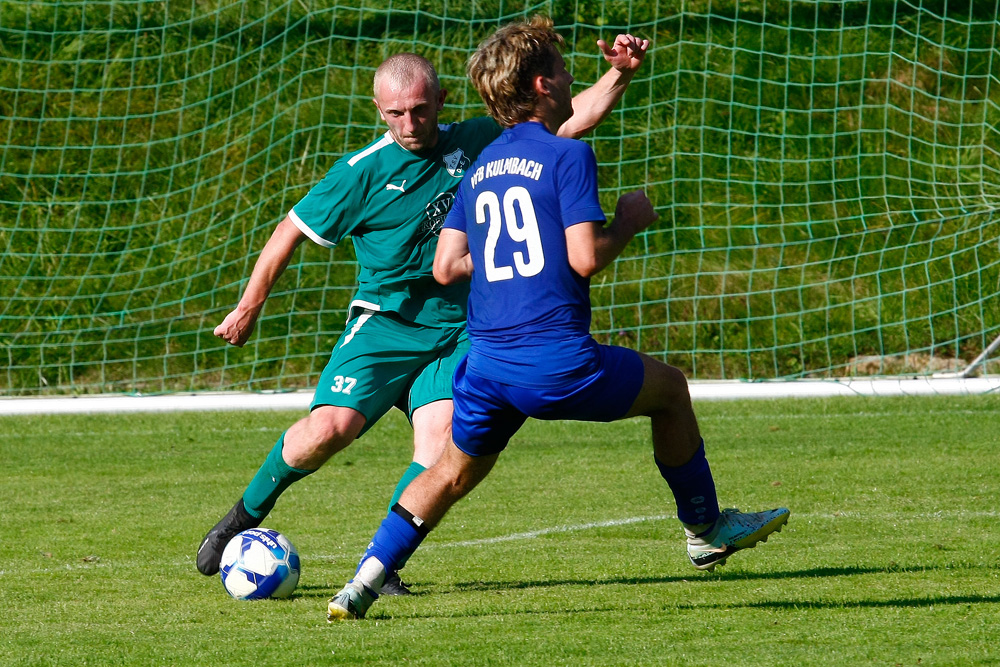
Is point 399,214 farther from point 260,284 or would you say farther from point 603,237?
point 603,237

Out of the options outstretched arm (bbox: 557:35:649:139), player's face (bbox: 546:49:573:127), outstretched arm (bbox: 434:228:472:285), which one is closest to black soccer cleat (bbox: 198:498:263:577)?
outstretched arm (bbox: 434:228:472:285)

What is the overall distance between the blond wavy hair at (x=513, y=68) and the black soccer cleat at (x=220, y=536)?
1.97 m

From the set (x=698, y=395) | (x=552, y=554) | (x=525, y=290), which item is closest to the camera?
(x=525, y=290)

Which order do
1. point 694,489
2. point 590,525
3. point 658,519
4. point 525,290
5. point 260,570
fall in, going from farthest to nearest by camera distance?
point 658,519
point 590,525
point 260,570
point 694,489
point 525,290

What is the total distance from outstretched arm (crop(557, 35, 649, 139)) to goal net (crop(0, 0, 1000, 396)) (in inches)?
266

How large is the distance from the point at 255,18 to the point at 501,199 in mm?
10416

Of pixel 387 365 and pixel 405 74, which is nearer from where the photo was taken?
pixel 405 74

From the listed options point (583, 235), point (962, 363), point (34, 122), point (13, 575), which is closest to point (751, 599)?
point (583, 235)

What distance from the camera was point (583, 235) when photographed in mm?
3982

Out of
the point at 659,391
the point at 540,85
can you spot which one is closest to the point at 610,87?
the point at 540,85

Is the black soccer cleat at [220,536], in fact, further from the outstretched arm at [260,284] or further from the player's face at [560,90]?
the player's face at [560,90]

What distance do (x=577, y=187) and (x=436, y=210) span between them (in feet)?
4.91

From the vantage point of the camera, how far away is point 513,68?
415 cm

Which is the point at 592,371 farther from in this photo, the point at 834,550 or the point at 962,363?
the point at 962,363
